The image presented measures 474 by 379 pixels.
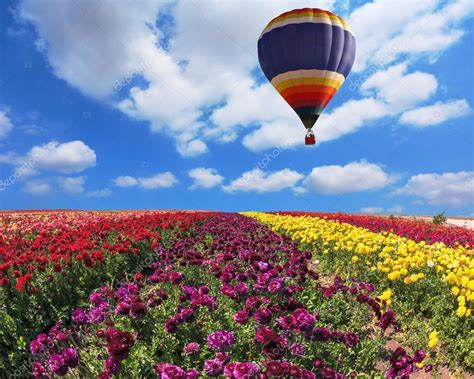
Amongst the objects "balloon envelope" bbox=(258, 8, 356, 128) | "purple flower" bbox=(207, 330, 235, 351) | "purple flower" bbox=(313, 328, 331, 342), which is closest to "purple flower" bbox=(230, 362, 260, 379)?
"purple flower" bbox=(207, 330, 235, 351)

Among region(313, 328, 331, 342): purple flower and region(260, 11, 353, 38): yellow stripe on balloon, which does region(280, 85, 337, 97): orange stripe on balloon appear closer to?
region(260, 11, 353, 38): yellow stripe on balloon

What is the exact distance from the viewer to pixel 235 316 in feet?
14.0

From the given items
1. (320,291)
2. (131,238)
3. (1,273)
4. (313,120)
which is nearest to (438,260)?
(320,291)

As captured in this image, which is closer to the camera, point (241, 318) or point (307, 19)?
point (241, 318)

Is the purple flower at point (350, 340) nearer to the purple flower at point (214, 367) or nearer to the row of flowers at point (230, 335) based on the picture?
the row of flowers at point (230, 335)

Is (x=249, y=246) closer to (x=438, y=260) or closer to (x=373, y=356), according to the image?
(x=438, y=260)

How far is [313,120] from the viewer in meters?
23.5

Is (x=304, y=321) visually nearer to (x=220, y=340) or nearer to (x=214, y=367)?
(x=220, y=340)

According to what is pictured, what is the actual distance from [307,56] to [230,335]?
65.5ft

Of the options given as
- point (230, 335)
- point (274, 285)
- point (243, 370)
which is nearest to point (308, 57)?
point (274, 285)

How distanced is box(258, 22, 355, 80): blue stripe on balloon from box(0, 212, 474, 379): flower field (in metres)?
13.6

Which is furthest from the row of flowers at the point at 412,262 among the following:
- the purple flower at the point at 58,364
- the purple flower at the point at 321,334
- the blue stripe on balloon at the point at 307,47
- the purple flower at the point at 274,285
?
the blue stripe on balloon at the point at 307,47

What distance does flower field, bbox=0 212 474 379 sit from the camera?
3.99 meters

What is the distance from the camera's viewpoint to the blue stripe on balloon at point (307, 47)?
21703 millimetres
